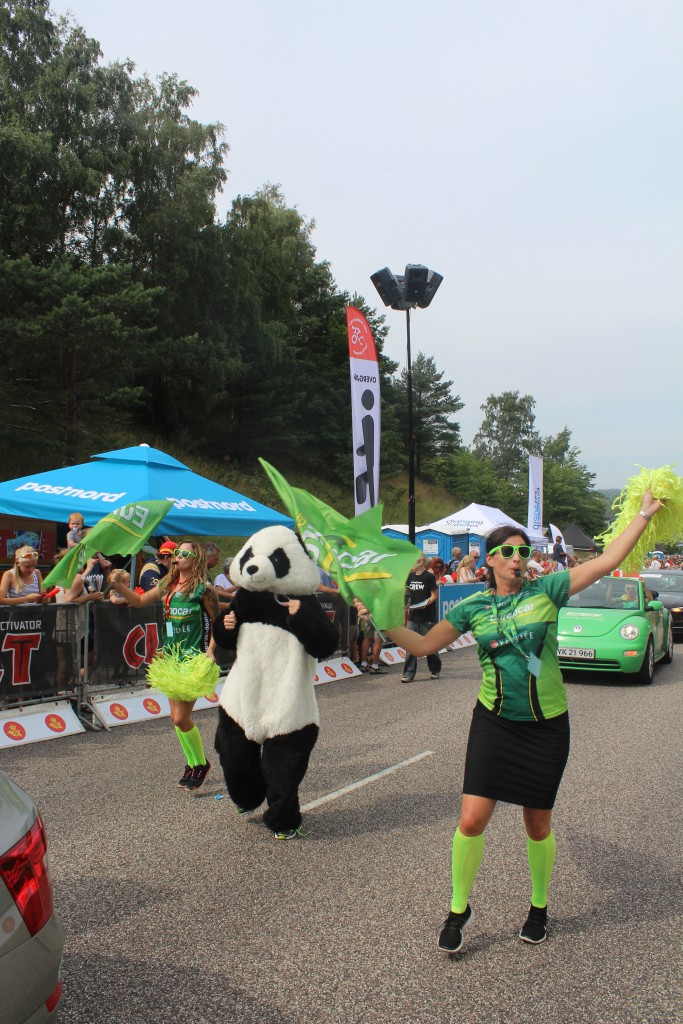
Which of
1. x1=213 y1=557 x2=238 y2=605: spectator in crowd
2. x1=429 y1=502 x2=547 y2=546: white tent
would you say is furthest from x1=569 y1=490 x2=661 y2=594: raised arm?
x1=429 y1=502 x2=547 y2=546: white tent

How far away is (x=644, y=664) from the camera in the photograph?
11.8 metres

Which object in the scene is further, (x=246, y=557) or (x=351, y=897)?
(x=246, y=557)

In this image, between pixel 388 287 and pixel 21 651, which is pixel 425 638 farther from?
pixel 388 287

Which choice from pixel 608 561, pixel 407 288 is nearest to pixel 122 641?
pixel 608 561

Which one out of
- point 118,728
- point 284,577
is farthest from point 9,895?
point 118,728

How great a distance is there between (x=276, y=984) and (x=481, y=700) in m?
1.47

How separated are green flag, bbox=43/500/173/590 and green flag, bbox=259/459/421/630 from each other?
3360mm

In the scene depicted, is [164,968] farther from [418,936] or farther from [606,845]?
[606,845]

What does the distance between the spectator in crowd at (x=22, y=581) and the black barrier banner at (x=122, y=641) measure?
956 mm

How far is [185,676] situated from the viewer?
589cm

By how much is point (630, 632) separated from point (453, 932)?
29.0ft

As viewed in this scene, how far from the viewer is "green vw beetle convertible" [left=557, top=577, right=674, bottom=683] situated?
1156cm

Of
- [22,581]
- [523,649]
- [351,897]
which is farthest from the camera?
[22,581]

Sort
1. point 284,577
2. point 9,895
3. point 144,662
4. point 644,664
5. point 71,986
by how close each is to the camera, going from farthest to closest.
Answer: point 644,664 → point 144,662 → point 284,577 → point 71,986 → point 9,895
